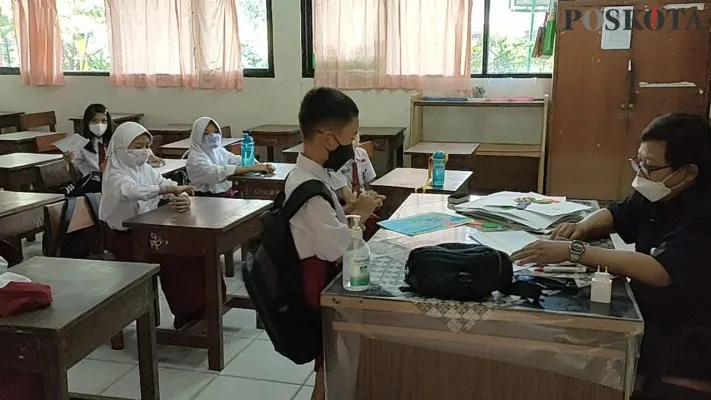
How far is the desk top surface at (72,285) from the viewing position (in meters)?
1.64

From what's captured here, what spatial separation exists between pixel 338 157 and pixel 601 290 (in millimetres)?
788

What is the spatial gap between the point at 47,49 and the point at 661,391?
6979 mm

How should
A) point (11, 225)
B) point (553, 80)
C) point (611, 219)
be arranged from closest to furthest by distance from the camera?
1. point (611, 219)
2. point (11, 225)
3. point (553, 80)

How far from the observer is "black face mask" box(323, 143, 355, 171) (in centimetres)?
188

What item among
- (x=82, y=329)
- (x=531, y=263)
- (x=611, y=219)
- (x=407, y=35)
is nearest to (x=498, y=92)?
(x=407, y=35)

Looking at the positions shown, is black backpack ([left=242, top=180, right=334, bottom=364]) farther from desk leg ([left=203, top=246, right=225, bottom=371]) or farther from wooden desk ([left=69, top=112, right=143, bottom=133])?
wooden desk ([left=69, top=112, right=143, bottom=133])

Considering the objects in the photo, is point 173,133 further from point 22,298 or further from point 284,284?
point 284,284

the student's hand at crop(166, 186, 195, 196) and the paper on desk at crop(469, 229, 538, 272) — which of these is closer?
the paper on desk at crop(469, 229, 538, 272)

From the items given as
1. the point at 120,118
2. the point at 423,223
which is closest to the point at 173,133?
the point at 120,118

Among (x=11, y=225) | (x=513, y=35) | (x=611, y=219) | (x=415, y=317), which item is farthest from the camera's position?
(x=513, y=35)

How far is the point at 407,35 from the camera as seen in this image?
607 cm

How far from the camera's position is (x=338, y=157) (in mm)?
1896

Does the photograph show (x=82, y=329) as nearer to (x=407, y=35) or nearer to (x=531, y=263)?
(x=531, y=263)

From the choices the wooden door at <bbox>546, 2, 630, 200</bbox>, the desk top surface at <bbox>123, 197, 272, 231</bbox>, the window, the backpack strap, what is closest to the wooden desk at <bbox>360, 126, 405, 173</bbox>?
the wooden door at <bbox>546, 2, 630, 200</bbox>
